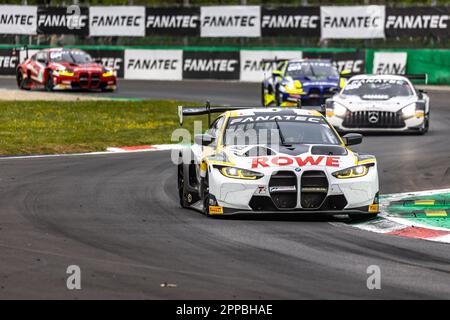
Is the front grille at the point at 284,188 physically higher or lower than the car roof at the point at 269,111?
lower

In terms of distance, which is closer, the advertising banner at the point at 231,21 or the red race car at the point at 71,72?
the red race car at the point at 71,72

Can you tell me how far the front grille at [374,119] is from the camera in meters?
23.1

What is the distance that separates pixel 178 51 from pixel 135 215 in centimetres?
3050

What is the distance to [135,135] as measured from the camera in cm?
2384

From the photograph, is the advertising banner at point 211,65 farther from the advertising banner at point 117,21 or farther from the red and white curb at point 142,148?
the red and white curb at point 142,148

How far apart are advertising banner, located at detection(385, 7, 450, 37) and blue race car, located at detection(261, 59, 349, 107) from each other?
33.2ft

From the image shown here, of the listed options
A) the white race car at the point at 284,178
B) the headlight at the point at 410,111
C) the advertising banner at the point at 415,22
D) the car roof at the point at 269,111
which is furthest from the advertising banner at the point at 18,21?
the white race car at the point at 284,178

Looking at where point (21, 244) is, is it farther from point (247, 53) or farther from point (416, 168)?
point (247, 53)

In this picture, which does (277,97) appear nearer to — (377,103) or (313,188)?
(377,103)

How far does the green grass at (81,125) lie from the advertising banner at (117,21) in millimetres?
11722

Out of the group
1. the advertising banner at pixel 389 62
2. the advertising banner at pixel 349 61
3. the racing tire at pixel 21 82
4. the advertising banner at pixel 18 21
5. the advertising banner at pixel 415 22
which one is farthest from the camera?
the advertising banner at pixel 18 21

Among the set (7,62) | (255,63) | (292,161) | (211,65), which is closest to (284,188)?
(292,161)

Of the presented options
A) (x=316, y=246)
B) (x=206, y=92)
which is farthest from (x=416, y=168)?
(x=206, y=92)

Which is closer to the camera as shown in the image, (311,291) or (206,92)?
(311,291)
